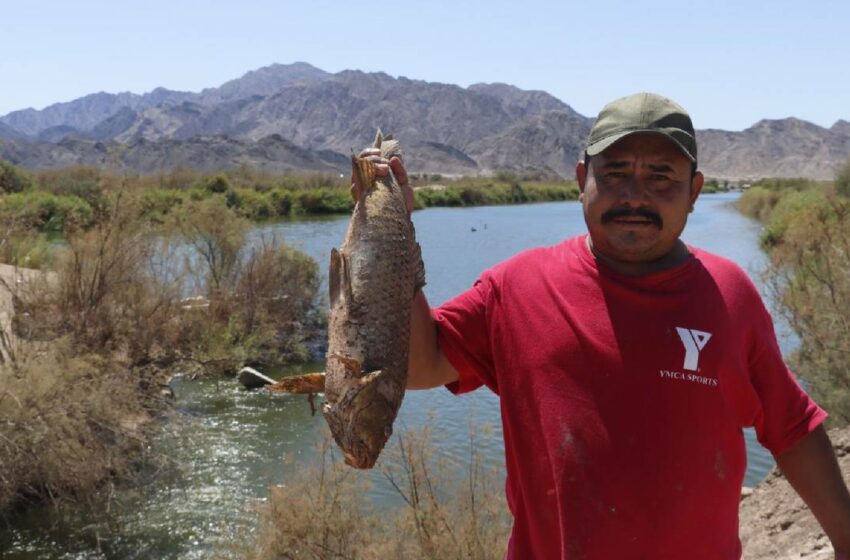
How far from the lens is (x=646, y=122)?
93.3 inches

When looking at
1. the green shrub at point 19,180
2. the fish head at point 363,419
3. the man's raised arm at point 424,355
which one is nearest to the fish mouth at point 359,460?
the fish head at point 363,419

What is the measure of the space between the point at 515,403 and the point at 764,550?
Answer: 659 cm

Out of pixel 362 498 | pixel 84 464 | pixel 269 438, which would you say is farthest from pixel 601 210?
pixel 269 438

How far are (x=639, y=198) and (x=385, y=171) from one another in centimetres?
84

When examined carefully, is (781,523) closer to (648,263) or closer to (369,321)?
(648,263)

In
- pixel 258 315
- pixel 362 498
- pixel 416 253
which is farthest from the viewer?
pixel 258 315

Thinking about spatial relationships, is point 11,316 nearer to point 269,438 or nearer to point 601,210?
point 269,438

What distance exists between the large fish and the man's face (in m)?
0.63

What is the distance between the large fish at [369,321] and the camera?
7.38 ft

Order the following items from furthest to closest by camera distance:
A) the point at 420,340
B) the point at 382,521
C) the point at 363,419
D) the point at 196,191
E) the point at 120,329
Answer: the point at 196,191
the point at 120,329
the point at 382,521
the point at 420,340
the point at 363,419

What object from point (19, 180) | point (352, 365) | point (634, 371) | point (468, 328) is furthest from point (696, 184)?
point (19, 180)

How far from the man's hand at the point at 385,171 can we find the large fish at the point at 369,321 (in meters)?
0.02

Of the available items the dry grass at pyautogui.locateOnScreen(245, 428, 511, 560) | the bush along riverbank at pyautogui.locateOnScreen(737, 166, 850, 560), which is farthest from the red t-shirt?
the dry grass at pyautogui.locateOnScreen(245, 428, 511, 560)

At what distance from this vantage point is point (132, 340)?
55.3 ft
